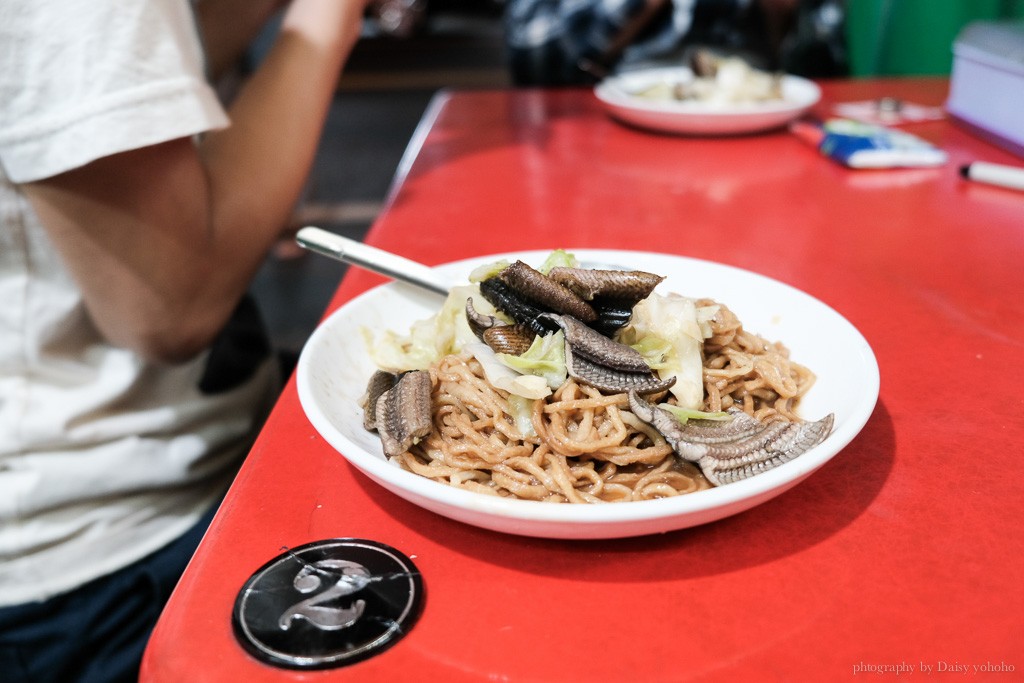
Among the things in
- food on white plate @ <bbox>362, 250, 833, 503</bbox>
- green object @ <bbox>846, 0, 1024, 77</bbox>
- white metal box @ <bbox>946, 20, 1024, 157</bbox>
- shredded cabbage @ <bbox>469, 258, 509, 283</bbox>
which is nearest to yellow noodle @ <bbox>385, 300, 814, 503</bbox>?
food on white plate @ <bbox>362, 250, 833, 503</bbox>

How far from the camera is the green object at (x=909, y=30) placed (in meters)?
3.58

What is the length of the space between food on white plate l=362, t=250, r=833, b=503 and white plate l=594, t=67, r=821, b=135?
1.39 metres

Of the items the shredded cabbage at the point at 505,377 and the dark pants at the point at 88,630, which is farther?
the dark pants at the point at 88,630

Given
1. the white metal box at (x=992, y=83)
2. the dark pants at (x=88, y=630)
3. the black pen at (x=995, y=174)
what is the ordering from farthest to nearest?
1. the white metal box at (x=992, y=83)
2. the black pen at (x=995, y=174)
3. the dark pants at (x=88, y=630)

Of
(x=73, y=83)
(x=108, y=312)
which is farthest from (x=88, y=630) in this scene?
(x=73, y=83)

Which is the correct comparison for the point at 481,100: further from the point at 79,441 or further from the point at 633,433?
the point at 633,433

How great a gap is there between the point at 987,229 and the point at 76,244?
1.74 metres

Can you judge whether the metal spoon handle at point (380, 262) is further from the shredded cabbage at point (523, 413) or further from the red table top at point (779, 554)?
the shredded cabbage at point (523, 413)

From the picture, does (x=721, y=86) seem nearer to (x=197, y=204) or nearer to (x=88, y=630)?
(x=197, y=204)

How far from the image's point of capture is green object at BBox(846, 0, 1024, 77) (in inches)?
141

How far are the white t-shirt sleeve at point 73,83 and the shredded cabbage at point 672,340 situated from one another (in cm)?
77

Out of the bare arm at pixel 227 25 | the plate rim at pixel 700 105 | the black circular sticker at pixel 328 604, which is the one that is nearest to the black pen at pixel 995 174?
the plate rim at pixel 700 105

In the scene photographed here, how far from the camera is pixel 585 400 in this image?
902mm

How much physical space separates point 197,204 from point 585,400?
831mm
